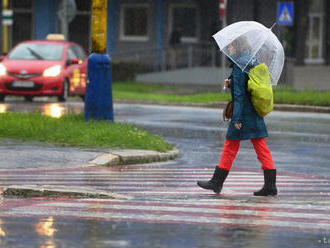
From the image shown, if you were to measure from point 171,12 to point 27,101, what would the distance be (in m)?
19.4

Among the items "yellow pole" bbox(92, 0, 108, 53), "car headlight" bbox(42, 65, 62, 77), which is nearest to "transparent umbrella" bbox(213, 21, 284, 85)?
"yellow pole" bbox(92, 0, 108, 53)

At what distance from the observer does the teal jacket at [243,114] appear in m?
11.1

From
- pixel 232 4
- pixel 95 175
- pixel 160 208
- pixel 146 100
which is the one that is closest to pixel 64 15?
pixel 146 100

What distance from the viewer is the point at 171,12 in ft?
155

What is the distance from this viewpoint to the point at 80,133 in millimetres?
16641

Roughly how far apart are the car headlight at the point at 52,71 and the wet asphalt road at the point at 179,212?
466 inches

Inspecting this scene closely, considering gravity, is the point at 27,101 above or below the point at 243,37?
below

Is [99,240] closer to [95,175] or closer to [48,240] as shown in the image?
[48,240]

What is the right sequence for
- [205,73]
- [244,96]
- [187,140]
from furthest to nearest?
[205,73]
[187,140]
[244,96]

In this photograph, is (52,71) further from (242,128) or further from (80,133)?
(242,128)

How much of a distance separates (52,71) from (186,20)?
787 inches

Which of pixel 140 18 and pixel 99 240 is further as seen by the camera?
pixel 140 18

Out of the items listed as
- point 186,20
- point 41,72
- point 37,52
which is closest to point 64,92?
point 41,72

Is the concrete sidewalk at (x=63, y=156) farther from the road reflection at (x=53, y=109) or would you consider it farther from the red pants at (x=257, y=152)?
the road reflection at (x=53, y=109)
